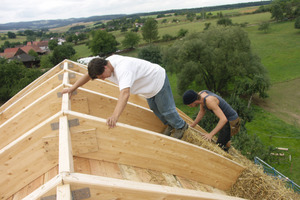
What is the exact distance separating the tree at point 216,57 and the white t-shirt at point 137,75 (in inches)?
630

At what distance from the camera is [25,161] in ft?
7.82

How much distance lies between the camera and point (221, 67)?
1866 cm

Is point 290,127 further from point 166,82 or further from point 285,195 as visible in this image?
point 166,82

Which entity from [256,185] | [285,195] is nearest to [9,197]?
[256,185]

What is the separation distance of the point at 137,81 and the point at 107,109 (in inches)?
34.5

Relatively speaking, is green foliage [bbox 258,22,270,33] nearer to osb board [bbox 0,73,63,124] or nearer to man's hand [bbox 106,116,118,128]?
osb board [bbox 0,73,63,124]

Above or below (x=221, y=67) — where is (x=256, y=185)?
above

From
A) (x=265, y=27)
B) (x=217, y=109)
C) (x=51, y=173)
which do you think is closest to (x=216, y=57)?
(x=217, y=109)

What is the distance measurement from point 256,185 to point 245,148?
5247 mm

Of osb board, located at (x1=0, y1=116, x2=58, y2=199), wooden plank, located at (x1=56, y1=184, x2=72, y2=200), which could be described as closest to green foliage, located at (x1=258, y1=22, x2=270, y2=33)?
osb board, located at (x1=0, y1=116, x2=58, y2=199)

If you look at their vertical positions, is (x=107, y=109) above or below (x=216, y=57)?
above

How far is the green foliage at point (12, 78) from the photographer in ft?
68.5

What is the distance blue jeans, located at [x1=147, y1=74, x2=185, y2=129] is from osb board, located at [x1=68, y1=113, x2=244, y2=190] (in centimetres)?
79

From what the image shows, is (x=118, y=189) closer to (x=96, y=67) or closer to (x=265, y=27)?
(x=96, y=67)
